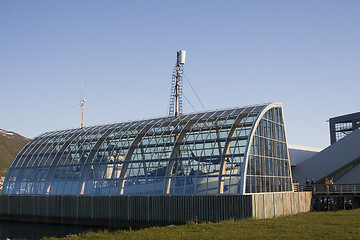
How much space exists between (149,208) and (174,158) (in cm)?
477

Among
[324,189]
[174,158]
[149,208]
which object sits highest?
[174,158]

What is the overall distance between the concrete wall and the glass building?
0.87m

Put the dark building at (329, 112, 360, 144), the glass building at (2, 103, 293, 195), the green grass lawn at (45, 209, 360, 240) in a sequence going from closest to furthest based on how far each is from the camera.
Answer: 1. the green grass lawn at (45, 209, 360, 240)
2. the glass building at (2, 103, 293, 195)
3. the dark building at (329, 112, 360, 144)

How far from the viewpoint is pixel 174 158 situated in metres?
39.4

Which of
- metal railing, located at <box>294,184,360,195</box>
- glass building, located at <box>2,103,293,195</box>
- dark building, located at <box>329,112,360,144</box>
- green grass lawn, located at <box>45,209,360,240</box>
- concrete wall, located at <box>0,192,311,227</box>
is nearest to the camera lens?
green grass lawn, located at <box>45,209,360,240</box>

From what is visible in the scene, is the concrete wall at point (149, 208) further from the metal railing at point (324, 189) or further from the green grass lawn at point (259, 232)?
the green grass lawn at point (259, 232)

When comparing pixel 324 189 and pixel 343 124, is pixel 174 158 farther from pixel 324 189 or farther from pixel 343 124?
pixel 343 124

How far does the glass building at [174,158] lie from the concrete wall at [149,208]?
872 millimetres

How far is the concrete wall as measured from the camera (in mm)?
34672

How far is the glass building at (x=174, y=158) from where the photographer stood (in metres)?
36.5

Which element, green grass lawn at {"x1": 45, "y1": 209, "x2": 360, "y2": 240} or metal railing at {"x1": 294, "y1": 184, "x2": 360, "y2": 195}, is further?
metal railing at {"x1": 294, "y1": 184, "x2": 360, "y2": 195}

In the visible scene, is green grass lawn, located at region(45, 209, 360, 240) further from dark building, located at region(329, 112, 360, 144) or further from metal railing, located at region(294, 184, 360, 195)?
dark building, located at region(329, 112, 360, 144)

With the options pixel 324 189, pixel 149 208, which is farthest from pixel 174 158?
pixel 324 189

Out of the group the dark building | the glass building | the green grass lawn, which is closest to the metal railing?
the glass building
